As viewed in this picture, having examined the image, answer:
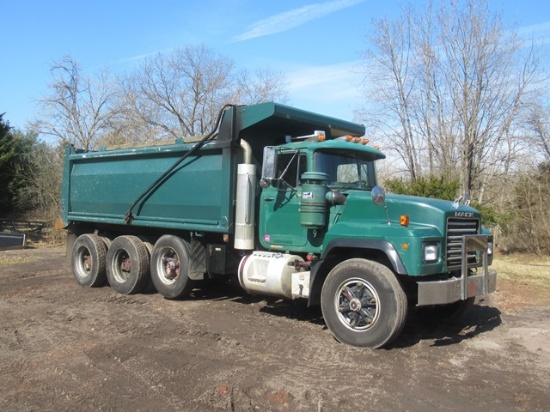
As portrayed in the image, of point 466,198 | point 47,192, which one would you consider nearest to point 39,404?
point 466,198

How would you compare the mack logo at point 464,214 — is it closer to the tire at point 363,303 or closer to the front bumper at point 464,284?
the front bumper at point 464,284

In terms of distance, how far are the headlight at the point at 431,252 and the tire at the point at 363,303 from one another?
1.44ft

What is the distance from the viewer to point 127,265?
33.5 feet

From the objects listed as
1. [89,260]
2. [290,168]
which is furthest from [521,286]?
[89,260]

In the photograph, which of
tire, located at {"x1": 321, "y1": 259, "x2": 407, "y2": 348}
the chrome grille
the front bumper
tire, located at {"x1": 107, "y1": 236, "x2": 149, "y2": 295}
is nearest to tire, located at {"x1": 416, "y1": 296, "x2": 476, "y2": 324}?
the front bumper

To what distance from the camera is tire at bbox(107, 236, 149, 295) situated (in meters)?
9.70

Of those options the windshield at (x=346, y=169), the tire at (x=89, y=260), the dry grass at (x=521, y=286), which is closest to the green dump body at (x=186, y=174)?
the tire at (x=89, y=260)

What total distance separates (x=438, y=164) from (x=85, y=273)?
16766 mm

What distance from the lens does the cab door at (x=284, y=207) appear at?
7.42 metres

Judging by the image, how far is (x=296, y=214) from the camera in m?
7.44

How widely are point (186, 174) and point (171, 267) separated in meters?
1.75

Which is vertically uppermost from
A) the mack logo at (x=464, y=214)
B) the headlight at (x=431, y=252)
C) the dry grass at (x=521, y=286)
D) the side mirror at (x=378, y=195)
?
the side mirror at (x=378, y=195)

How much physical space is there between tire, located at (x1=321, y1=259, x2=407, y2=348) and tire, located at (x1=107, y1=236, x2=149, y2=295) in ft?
14.4

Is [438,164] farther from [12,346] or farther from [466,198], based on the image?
[12,346]
